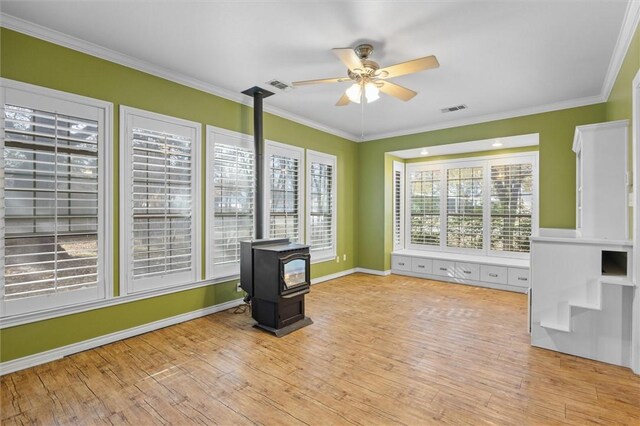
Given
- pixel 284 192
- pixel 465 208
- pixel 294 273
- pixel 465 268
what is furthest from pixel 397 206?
pixel 294 273

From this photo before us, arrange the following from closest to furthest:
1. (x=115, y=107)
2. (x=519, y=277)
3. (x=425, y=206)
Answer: (x=115, y=107)
(x=519, y=277)
(x=425, y=206)

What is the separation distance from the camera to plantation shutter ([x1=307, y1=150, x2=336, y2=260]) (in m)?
5.69

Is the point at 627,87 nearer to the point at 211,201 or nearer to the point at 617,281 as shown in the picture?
the point at 617,281

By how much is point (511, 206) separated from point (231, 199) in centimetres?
502

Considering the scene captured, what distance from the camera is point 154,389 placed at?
2.40 m

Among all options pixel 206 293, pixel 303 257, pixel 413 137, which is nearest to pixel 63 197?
pixel 206 293

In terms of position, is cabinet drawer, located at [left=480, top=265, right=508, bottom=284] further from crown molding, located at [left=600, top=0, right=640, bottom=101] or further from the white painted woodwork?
crown molding, located at [left=600, top=0, right=640, bottom=101]

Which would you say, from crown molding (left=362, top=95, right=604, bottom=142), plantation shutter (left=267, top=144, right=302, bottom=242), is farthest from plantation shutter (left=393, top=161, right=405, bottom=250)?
plantation shutter (left=267, top=144, right=302, bottom=242)

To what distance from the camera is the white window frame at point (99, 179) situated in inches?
103

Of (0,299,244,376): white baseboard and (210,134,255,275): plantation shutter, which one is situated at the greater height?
(210,134,255,275): plantation shutter

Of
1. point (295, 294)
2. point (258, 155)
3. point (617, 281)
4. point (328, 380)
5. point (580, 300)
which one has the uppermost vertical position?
point (258, 155)

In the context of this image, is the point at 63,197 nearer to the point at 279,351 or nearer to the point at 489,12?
the point at 279,351

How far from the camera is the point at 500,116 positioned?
5.12m

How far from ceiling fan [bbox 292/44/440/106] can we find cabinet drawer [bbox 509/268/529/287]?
372 cm
